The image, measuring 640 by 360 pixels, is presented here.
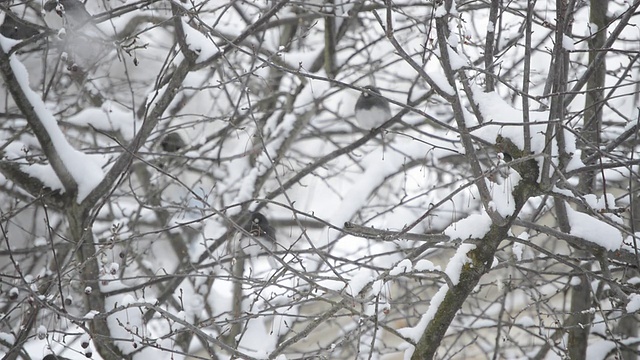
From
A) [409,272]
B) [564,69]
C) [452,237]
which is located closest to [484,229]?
[452,237]

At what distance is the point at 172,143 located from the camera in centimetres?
491

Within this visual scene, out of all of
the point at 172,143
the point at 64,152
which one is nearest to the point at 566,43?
the point at 64,152

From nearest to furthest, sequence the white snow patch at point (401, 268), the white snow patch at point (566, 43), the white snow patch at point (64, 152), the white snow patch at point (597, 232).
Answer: the white snow patch at point (566, 43)
the white snow patch at point (401, 268)
the white snow patch at point (597, 232)
the white snow patch at point (64, 152)

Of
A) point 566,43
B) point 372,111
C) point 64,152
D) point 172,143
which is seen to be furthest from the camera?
point 172,143

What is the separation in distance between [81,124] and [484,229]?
296 cm

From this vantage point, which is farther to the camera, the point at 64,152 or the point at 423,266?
the point at 64,152

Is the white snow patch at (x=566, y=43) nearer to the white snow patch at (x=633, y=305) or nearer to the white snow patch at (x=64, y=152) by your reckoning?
the white snow patch at (x=633, y=305)

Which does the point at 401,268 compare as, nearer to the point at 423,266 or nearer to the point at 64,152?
the point at 423,266

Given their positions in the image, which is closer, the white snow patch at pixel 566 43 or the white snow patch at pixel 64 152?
the white snow patch at pixel 566 43

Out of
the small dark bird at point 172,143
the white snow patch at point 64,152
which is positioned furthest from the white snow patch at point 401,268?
the small dark bird at point 172,143

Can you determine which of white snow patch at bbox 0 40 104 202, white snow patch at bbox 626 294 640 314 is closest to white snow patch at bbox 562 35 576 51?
white snow patch at bbox 626 294 640 314

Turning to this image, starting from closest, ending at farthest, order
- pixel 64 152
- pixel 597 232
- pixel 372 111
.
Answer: pixel 597 232, pixel 64 152, pixel 372 111

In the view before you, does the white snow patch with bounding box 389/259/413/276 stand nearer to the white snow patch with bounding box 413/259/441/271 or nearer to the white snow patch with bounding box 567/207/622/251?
the white snow patch with bounding box 413/259/441/271

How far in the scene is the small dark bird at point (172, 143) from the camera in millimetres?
4875
